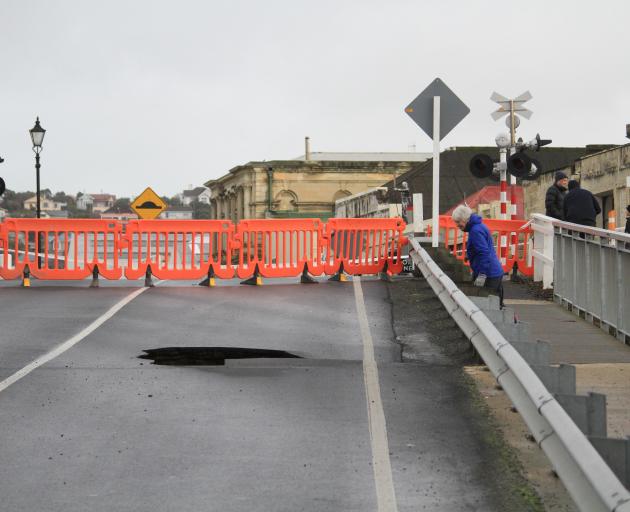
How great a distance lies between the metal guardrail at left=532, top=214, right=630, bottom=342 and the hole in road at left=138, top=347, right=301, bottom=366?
3819 millimetres

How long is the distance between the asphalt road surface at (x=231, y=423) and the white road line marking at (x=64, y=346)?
3cm

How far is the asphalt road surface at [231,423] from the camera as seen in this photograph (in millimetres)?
6570

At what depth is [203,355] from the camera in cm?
1215

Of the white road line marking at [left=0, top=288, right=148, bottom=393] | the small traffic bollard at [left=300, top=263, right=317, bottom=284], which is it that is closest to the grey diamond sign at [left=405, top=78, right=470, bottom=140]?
the small traffic bollard at [left=300, top=263, right=317, bottom=284]

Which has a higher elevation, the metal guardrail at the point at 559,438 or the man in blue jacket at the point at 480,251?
the man in blue jacket at the point at 480,251

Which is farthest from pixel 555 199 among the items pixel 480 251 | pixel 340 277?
pixel 480 251

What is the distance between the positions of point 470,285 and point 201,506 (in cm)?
898

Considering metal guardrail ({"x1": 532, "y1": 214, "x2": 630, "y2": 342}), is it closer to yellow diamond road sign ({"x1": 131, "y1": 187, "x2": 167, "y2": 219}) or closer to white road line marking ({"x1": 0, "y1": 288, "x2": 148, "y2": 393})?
white road line marking ({"x1": 0, "y1": 288, "x2": 148, "y2": 393})

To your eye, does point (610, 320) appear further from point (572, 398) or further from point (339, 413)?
point (572, 398)

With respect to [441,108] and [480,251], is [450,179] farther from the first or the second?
[480,251]

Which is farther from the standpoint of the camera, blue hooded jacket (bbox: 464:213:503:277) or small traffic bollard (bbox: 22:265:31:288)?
small traffic bollard (bbox: 22:265:31:288)

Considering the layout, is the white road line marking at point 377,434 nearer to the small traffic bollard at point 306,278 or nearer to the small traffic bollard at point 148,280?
the small traffic bollard at point 306,278

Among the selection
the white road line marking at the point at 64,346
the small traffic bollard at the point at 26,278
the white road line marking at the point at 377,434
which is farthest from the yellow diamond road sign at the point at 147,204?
the white road line marking at the point at 377,434

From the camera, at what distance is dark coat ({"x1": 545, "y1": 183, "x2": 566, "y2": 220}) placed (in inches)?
810
